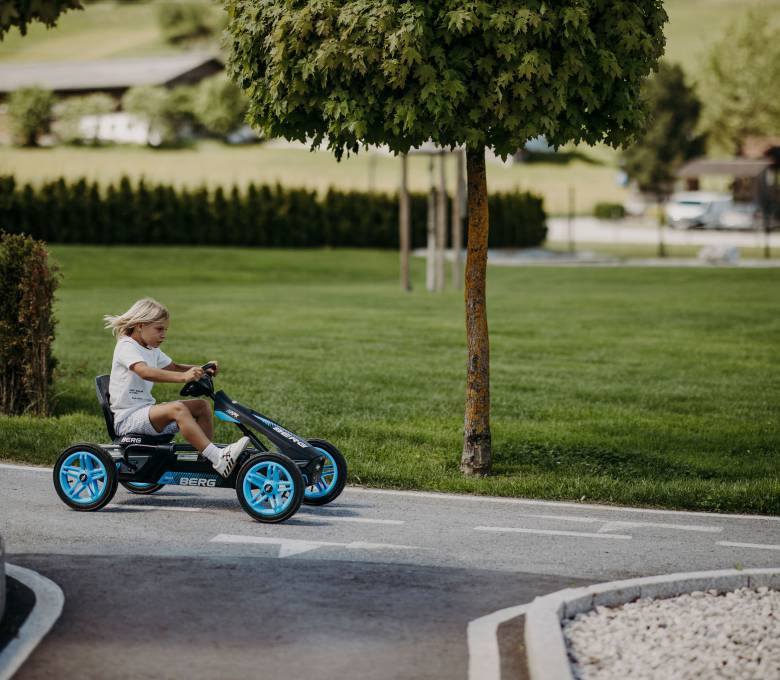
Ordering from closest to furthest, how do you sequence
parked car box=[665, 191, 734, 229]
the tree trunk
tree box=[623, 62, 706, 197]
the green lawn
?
the tree trunk < the green lawn < parked car box=[665, 191, 734, 229] < tree box=[623, 62, 706, 197]

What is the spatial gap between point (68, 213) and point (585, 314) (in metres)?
27.8

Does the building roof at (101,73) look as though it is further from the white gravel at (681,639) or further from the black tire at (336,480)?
the white gravel at (681,639)

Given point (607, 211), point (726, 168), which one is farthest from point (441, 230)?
point (726, 168)

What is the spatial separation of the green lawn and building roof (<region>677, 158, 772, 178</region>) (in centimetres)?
4891

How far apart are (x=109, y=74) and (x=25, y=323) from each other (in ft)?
314

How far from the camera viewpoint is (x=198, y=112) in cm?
9550

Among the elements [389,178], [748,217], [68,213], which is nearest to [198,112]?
[389,178]

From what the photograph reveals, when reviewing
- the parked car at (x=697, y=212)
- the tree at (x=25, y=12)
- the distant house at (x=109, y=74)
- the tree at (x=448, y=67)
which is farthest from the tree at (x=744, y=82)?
the tree at (x=25, y=12)

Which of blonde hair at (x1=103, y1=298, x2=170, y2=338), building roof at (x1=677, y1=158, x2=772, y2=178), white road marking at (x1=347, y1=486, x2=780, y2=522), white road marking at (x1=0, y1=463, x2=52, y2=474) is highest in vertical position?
building roof at (x1=677, y1=158, x2=772, y2=178)

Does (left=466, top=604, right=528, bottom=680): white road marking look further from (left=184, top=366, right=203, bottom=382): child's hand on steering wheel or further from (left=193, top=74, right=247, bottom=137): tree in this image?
(left=193, top=74, right=247, bottom=137): tree

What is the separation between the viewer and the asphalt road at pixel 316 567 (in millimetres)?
5688

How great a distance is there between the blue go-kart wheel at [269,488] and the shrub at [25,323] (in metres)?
4.45

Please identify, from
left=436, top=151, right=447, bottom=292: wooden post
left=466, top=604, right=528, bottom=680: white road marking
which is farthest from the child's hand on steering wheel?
left=436, top=151, right=447, bottom=292: wooden post

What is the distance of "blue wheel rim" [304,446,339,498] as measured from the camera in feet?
28.4
